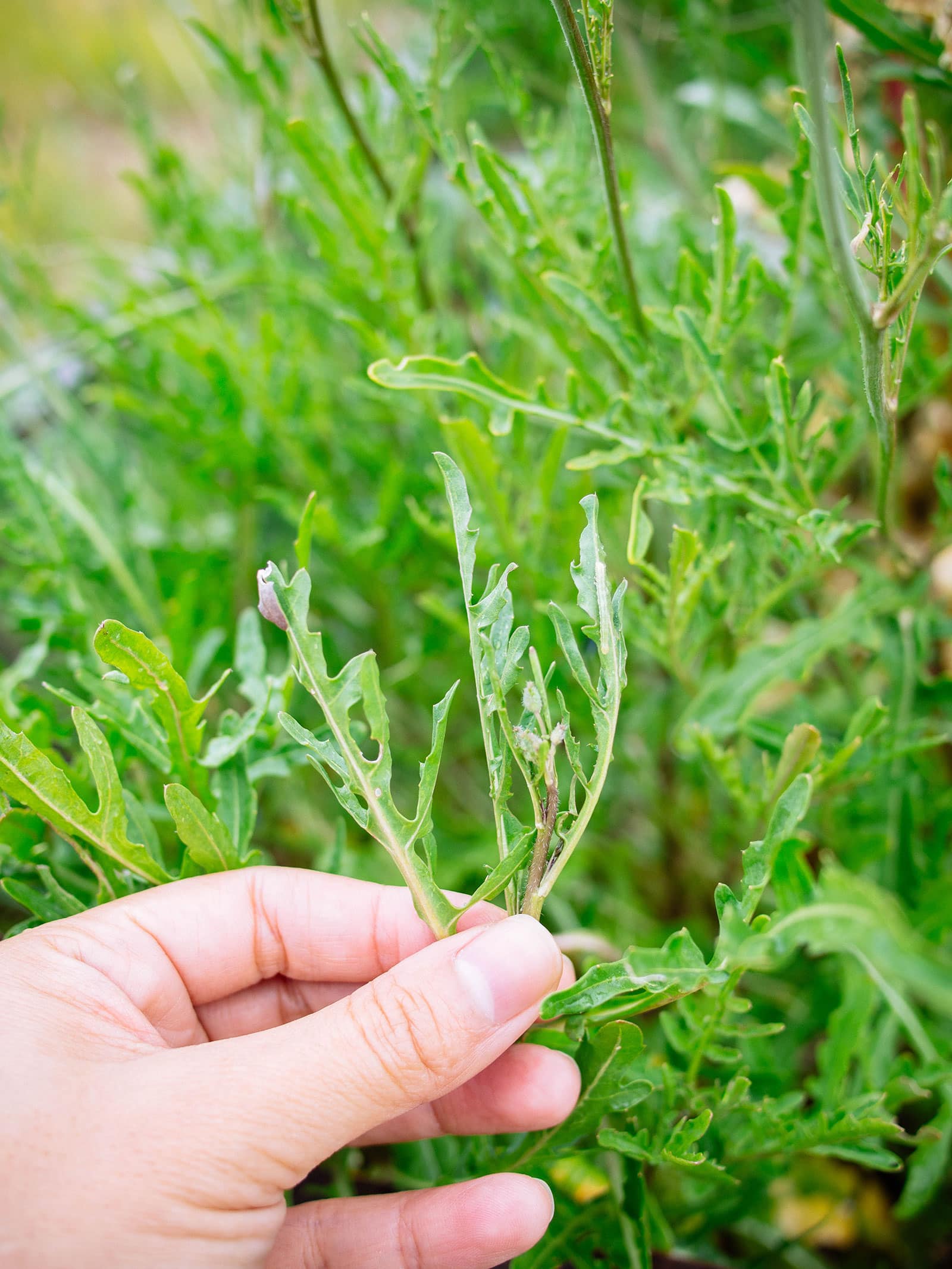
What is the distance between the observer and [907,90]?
70 cm

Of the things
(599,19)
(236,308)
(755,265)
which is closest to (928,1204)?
(755,265)

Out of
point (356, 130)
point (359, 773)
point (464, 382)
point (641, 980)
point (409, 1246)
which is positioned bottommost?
point (409, 1246)

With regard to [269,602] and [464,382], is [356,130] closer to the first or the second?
[464,382]

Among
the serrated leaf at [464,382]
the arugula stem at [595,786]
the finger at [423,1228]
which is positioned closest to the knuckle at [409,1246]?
the finger at [423,1228]

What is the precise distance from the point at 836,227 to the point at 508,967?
0.36m

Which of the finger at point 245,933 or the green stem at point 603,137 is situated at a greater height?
the green stem at point 603,137

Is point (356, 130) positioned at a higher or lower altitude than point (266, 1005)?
higher

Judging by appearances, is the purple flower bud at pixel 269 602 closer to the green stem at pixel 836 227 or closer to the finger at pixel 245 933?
the finger at pixel 245 933

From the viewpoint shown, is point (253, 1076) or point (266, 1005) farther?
point (266, 1005)

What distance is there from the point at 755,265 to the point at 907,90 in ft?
1.15

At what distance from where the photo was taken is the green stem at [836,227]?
365 mm

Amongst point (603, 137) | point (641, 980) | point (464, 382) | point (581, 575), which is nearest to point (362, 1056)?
point (641, 980)

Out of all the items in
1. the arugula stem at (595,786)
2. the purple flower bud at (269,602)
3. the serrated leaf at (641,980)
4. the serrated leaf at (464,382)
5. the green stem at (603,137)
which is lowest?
the serrated leaf at (641,980)

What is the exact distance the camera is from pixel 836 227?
42 centimetres
